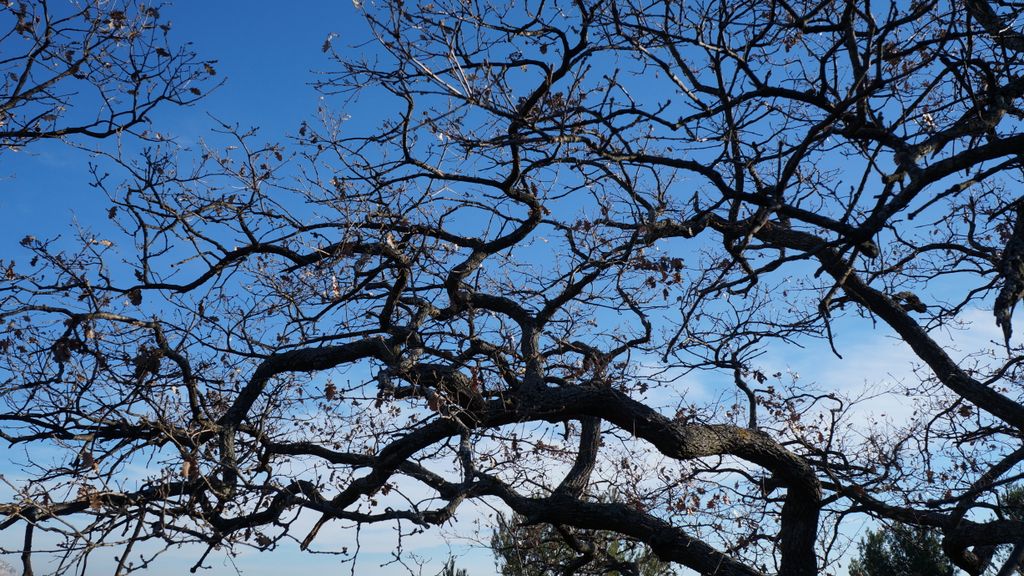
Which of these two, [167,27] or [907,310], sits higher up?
[167,27]

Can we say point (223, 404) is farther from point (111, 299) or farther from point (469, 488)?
point (469, 488)

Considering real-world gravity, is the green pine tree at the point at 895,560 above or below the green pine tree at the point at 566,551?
above

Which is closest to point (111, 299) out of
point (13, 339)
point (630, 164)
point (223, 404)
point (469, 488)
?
point (13, 339)

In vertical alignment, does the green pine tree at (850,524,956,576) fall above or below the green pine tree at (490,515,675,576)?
above

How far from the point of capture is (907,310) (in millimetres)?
6758

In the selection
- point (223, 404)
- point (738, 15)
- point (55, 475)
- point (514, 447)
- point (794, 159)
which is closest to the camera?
point (794, 159)

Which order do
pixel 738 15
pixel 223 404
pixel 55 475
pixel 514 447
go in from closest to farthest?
1. pixel 738 15
2. pixel 55 475
3. pixel 514 447
4. pixel 223 404

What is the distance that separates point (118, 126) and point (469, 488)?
372cm

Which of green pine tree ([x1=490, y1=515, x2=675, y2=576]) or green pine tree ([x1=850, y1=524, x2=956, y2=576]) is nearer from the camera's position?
green pine tree ([x1=490, y1=515, x2=675, y2=576])

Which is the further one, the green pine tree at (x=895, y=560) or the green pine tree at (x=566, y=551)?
the green pine tree at (x=895, y=560)

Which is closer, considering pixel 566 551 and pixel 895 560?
pixel 566 551

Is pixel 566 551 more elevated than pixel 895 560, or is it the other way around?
pixel 895 560

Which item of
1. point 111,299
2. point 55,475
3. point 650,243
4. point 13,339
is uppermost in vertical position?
point 650,243

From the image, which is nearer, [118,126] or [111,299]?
[118,126]
